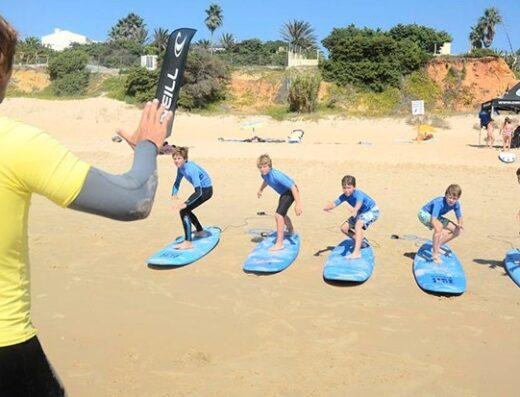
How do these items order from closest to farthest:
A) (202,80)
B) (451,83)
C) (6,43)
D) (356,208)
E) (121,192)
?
(6,43) → (121,192) → (356,208) → (202,80) → (451,83)

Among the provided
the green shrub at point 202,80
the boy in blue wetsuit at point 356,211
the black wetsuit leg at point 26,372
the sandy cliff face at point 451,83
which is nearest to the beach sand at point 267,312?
the boy in blue wetsuit at point 356,211

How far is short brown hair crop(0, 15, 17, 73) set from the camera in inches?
56.6

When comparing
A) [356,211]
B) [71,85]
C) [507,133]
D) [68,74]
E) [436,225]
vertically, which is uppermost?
[68,74]

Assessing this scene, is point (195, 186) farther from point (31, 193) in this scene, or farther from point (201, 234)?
point (31, 193)

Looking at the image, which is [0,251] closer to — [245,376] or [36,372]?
[36,372]

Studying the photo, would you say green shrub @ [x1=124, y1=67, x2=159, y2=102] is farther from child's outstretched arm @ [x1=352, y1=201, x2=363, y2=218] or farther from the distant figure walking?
child's outstretched arm @ [x1=352, y1=201, x2=363, y2=218]

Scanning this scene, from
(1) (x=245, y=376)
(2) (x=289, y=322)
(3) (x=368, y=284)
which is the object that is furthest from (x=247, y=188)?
(1) (x=245, y=376)

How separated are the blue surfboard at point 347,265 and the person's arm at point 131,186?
5.61 m

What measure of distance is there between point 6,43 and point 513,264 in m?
7.59

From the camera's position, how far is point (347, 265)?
7547mm

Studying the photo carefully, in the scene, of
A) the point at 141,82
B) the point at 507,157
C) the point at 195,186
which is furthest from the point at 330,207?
the point at 141,82

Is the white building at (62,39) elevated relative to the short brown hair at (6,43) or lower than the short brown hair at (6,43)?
elevated

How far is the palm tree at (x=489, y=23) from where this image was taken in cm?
6619

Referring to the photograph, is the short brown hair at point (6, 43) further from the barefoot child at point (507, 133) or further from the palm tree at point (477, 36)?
the palm tree at point (477, 36)
